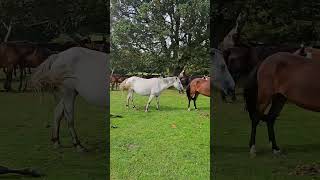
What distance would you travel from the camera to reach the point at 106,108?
13.8 feet

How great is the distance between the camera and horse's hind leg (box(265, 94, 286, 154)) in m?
4.45

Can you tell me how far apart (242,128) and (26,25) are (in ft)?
8.13

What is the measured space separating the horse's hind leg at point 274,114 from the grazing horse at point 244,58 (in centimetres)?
38

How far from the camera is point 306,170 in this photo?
432 cm

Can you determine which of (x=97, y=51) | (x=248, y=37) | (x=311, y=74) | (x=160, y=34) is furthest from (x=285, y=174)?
(x=97, y=51)

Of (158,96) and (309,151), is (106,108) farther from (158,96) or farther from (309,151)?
(309,151)

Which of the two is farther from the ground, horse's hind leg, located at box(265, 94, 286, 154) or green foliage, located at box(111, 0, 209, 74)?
green foliage, located at box(111, 0, 209, 74)

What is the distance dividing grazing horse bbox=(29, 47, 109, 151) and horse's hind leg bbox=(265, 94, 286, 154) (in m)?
1.75

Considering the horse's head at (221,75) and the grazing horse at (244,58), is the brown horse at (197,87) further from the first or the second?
the grazing horse at (244,58)

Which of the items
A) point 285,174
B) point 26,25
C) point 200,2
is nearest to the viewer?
point 200,2

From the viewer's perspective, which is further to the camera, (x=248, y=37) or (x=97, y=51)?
(x=248, y=37)


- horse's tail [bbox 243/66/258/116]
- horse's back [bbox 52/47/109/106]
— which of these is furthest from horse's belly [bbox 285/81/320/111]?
horse's back [bbox 52/47/109/106]

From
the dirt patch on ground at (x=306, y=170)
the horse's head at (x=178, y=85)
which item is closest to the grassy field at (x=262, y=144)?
the dirt patch on ground at (x=306, y=170)

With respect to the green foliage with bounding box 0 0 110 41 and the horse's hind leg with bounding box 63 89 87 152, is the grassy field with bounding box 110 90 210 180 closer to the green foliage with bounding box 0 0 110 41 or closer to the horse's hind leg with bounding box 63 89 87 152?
the horse's hind leg with bounding box 63 89 87 152
